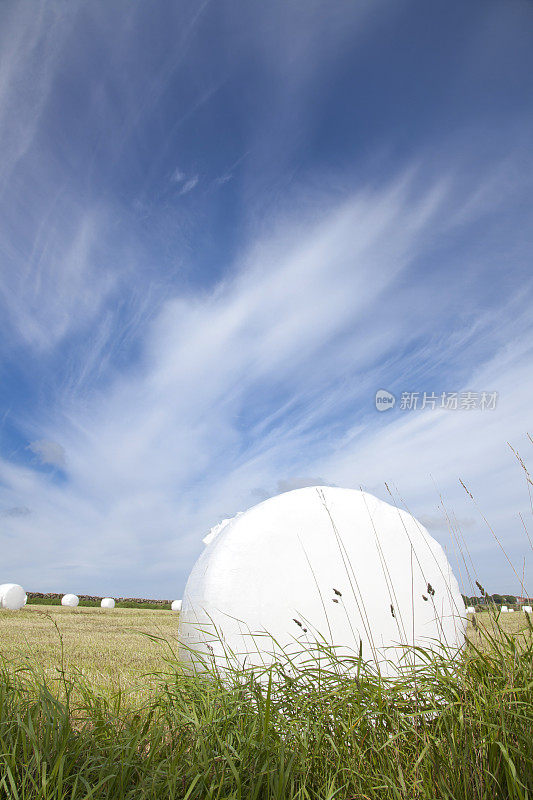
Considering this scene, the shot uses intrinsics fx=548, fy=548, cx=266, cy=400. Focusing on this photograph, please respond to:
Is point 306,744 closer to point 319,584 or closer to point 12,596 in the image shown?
point 319,584

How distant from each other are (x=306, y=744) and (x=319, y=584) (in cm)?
217

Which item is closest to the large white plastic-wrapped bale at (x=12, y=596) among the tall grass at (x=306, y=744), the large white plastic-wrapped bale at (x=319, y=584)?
the large white plastic-wrapped bale at (x=319, y=584)

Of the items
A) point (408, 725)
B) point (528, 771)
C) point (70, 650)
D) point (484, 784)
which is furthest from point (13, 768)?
point (70, 650)

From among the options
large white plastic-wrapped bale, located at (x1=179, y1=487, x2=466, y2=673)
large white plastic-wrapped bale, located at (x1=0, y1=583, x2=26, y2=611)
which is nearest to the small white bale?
large white plastic-wrapped bale, located at (x1=0, y1=583, x2=26, y2=611)

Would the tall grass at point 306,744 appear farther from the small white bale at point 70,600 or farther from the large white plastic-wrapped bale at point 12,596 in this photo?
the small white bale at point 70,600

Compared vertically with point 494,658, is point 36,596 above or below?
above

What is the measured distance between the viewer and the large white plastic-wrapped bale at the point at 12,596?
2589cm

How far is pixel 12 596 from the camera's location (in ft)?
86.9

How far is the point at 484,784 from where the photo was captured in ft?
8.72

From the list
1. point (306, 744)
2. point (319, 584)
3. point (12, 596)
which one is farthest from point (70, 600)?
point (306, 744)

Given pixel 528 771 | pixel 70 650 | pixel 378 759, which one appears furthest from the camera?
pixel 70 650

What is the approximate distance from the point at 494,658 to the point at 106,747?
7.49 feet

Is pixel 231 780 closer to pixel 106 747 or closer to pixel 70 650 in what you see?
pixel 106 747

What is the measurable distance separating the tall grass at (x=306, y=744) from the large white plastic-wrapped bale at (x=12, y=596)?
25920 millimetres
